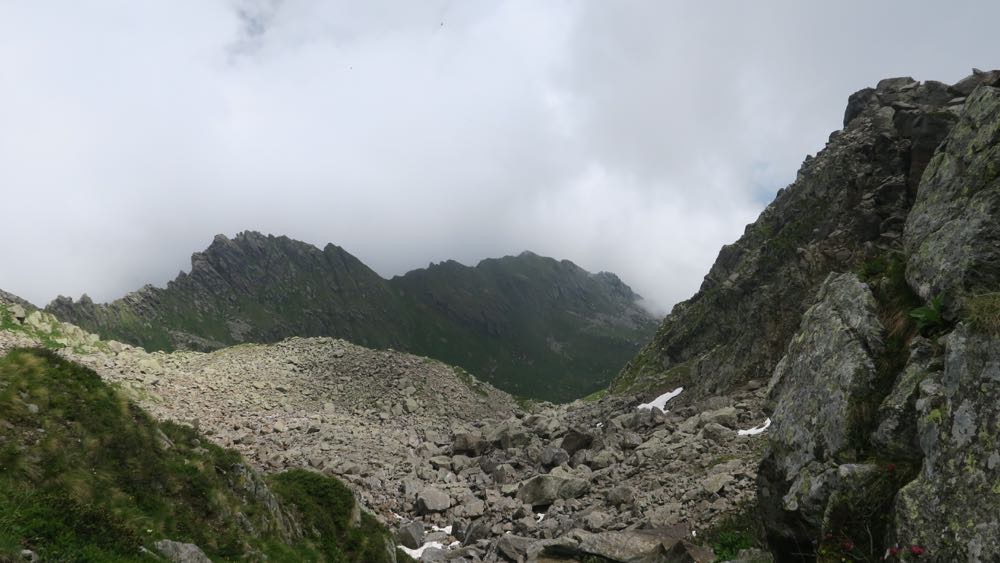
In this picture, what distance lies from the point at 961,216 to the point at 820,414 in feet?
18.3

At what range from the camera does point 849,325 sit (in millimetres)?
12188

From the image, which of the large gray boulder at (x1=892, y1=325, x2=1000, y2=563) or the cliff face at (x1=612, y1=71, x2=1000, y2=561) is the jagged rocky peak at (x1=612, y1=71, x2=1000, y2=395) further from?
the large gray boulder at (x1=892, y1=325, x2=1000, y2=563)

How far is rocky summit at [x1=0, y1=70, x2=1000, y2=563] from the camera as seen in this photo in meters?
8.75

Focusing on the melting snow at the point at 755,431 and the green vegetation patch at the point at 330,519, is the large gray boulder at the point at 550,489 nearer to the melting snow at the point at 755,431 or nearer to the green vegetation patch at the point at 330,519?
the melting snow at the point at 755,431

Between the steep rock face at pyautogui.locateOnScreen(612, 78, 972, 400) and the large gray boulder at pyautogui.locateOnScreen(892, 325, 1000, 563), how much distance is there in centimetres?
750

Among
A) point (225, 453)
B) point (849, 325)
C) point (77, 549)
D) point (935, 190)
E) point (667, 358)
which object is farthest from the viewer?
point (667, 358)

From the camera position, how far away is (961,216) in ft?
37.7

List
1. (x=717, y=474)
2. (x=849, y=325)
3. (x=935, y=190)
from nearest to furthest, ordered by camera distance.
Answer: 1. (x=849, y=325)
2. (x=935, y=190)
3. (x=717, y=474)

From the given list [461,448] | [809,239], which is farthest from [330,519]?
[809,239]

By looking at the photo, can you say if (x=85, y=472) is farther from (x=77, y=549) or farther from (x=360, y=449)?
(x=360, y=449)

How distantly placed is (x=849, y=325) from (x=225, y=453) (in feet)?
64.3

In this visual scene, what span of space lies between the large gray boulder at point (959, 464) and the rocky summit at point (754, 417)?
0.10 feet

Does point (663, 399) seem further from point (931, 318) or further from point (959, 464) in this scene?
point (959, 464)

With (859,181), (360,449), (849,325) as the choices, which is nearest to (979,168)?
(849,325)
